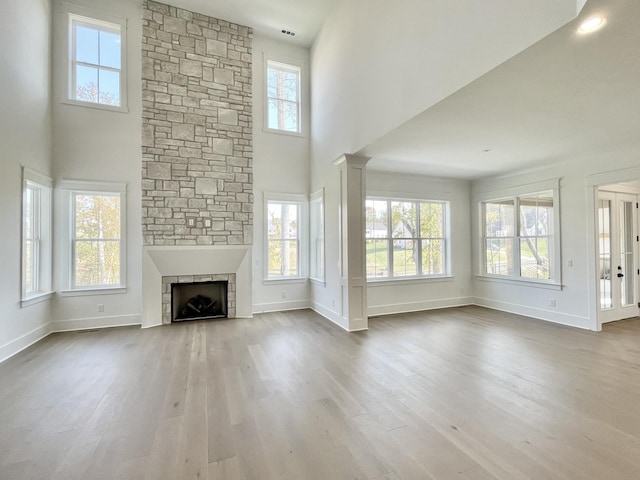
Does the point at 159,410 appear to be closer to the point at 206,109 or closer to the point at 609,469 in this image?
the point at 609,469

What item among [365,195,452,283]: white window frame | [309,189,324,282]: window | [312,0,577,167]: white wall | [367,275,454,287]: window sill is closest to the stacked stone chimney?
[309,189,324,282]: window

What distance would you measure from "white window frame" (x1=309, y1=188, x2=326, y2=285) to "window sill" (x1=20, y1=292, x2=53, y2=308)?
4.36 metres

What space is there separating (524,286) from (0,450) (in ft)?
23.2

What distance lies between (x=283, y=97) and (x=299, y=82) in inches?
19.8

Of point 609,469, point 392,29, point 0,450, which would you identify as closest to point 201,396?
point 0,450

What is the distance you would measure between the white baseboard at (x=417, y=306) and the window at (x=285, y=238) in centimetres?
173

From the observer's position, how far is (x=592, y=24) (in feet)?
→ 6.23

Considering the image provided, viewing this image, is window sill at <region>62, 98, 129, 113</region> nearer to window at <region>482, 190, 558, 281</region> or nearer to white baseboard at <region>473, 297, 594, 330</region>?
window at <region>482, 190, 558, 281</region>

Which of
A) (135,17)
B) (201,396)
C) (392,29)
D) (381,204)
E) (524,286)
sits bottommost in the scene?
(201,396)

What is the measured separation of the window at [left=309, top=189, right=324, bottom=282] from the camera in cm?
588

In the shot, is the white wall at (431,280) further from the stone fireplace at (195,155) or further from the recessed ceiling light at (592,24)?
the recessed ceiling light at (592,24)

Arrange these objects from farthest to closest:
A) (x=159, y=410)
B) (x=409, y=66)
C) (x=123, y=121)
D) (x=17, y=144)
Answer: (x=123, y=121)
(x=17, y=144)
(x=409, y=66)
(x=159, y=410)

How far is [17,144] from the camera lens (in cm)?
389

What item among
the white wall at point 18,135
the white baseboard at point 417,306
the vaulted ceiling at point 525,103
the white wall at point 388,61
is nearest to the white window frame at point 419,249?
the white baseboard at point 417,306
